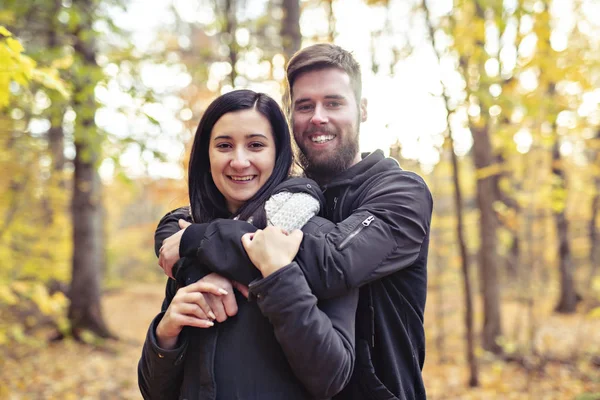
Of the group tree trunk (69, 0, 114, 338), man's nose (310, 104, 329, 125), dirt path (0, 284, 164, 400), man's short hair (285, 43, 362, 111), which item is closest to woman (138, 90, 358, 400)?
man's nose (310, 104, 329, 125)

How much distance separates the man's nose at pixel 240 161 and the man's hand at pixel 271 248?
1.08ft

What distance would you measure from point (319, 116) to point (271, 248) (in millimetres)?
848

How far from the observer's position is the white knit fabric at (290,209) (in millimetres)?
1730

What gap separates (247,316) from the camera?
5.67 ft

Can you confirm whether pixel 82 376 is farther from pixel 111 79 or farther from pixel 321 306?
pixel 321 306

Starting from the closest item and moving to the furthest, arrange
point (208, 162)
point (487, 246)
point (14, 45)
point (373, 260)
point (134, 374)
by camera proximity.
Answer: point (373, 260) < point (208, 162) < point (14, 45) < point (134, 374) < point (487, 246)

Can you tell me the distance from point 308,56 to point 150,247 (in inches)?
887

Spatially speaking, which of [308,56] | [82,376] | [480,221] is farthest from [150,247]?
[308,56]

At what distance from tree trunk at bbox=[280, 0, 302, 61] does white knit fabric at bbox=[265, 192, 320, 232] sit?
16.1 ft

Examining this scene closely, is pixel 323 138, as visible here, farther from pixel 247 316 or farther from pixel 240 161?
pixel 247 316

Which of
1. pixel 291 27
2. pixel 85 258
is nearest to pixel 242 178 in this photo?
pixel 291 27

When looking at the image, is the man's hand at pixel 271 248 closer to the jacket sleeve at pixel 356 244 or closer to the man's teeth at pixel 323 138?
the jacket sleeve at pixel 356 244

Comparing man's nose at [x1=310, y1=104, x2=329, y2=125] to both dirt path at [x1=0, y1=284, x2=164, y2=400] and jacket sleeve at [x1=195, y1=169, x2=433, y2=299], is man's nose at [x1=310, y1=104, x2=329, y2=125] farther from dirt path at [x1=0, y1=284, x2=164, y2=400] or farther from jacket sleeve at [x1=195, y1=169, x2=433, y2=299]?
dirt path at [x1=0, y1=284, x2=164, y2=400]

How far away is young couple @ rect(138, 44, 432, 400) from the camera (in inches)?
62.6
